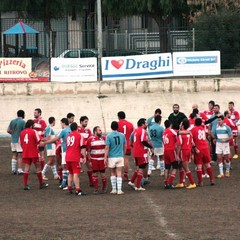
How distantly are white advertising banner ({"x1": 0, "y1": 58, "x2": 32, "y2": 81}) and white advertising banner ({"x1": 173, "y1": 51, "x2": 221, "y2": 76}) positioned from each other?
640cm

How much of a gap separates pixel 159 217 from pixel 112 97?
22.7m

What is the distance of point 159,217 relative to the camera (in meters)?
19.4

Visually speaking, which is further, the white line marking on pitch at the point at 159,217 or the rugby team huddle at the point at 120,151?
the rugby team huddle at the point at 120,151

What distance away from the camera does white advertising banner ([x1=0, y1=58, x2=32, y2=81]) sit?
42.8m

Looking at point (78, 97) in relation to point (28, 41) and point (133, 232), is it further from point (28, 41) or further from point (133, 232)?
point (133, 232)

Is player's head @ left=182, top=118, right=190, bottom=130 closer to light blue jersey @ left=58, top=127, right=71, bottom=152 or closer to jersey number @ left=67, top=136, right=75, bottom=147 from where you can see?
light blue jersey @ left=58, top=127, right=71, bottom=152

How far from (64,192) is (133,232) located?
693 cm

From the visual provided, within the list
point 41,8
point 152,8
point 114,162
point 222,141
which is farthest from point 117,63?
point 41,8

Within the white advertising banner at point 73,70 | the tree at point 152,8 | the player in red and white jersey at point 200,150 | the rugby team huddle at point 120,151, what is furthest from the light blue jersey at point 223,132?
the tree at point 152,8

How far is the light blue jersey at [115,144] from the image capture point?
23.5m

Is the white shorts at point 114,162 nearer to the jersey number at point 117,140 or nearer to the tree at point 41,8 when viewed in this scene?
the jersey number at point 117,140

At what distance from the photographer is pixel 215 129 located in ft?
91.2

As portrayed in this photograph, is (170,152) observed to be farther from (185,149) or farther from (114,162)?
(114,162)

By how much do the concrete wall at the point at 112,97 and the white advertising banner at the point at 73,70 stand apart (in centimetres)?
41
